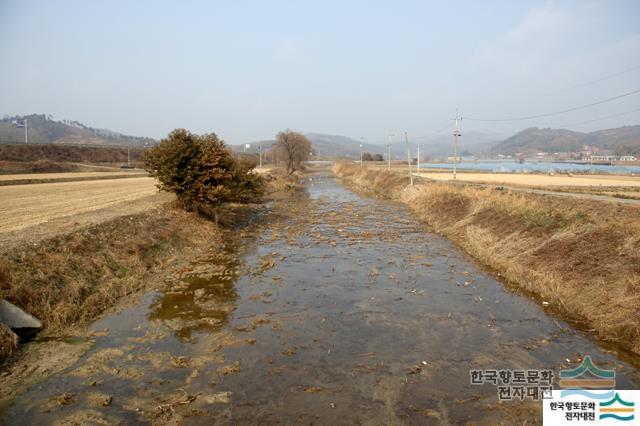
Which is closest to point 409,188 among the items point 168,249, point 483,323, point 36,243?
point 168,249

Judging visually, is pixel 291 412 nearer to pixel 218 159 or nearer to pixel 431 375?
pixel 431 375

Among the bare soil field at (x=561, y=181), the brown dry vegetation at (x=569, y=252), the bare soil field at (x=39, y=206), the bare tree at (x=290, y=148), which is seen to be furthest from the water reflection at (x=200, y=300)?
the bare tree at (x=290, y=148)

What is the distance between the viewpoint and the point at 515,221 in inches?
677

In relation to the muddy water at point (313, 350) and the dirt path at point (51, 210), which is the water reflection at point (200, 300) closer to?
the muddy water at point (313, 350)

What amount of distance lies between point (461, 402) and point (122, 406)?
18.6 ft

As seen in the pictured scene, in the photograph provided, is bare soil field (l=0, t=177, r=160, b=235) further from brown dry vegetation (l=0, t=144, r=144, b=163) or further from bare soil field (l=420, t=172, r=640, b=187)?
brown dry vegetation (l=0, t=144, r=144, b=163)

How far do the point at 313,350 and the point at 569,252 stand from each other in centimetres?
917

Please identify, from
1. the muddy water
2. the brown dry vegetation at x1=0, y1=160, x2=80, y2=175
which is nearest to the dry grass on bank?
the muddy water

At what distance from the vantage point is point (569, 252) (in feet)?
40.9

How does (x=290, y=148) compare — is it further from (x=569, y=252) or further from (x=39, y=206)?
(x=569, y=252)

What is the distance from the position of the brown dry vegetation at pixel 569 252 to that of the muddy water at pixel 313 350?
31.8 inches

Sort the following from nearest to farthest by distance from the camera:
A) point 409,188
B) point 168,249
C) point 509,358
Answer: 1. point 509,358
2. point 168,249
3. point 409,188

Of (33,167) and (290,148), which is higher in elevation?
(290,148)

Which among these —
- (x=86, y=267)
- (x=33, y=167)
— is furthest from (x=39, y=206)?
(x=33, y=167)
